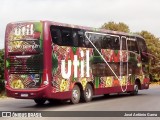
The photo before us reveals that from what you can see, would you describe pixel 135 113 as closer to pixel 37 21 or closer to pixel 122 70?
pixel 37 21

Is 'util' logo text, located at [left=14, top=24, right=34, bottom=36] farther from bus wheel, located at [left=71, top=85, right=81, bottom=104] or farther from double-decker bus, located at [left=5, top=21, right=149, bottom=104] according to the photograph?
bus wheel, located at [left=71, top=85, right=81, bottom=104]

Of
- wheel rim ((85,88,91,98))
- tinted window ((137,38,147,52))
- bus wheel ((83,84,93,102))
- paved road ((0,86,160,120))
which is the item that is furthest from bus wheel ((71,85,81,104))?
tinted window ((137,38,147,52))

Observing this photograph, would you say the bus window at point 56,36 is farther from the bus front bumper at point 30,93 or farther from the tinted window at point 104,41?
the tinted window at point 104,41

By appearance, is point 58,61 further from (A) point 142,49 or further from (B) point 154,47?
(B) point 154,47

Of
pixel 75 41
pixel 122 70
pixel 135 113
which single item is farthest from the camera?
pixel 122 70

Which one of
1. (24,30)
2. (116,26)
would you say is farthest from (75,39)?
(116,26)

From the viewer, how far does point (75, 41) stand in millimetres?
20578

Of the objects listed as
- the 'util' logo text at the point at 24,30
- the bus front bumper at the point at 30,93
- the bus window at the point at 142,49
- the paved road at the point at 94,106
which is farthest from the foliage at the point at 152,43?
the bus front bumper at the point at 30,93

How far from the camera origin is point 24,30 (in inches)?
749

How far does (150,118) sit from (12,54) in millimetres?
7254

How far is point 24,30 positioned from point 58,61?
1952 mm

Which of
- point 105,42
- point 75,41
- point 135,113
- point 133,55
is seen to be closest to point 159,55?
point 133,55

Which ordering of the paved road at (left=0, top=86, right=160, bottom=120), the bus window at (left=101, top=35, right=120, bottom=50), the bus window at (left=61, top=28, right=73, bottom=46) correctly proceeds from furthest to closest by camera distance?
the bus window at (left=101, top=35, right=120, bottom=50)
the bus window at (left=61, top=28, right=73, bottom=46)
the paved road at (left=0, top=86, right=160, bottom=120)

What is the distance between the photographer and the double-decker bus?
18.5m
